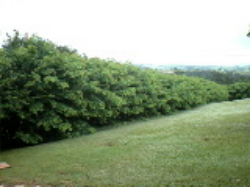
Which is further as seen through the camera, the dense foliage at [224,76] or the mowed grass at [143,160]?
the dense foliage at [224,76]

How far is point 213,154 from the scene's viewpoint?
5234 millimetres

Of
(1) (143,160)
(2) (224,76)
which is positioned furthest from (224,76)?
(1) (143,160)

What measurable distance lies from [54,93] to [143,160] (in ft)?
12.8

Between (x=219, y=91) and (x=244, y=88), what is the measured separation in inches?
176

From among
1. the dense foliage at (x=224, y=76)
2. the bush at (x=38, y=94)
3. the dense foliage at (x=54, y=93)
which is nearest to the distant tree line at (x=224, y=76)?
the dense foliage at (x=224, y=76)

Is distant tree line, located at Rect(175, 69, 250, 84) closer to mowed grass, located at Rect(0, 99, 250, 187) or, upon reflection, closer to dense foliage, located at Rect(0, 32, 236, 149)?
dense foliage, located at Rect(0, 32, 236, 149)

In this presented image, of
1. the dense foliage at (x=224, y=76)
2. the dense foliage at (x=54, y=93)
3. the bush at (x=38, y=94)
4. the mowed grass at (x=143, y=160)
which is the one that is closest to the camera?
the mowed grass at (x=143, y=160)

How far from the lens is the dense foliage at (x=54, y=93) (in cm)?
771

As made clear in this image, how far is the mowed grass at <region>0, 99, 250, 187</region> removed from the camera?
13.8ft

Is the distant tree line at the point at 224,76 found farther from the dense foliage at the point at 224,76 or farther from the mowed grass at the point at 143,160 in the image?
the mowed grass at the point at 143,160

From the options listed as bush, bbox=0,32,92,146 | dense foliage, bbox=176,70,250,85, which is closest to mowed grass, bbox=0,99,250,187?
bush, bbox=0,32,92,146

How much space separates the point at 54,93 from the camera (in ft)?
27.1

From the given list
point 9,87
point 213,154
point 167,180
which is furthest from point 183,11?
point 167,180

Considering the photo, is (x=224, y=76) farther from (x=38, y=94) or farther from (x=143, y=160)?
(x=143, y=160)
